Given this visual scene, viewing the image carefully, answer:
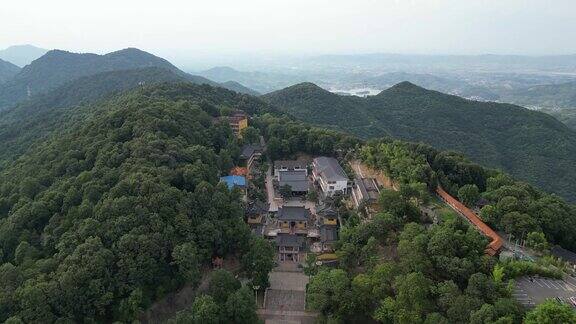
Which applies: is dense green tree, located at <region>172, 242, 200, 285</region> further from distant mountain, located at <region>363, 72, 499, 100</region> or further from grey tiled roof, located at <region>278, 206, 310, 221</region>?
distant mountain, located at <region>363, 72, 499, 100</region>

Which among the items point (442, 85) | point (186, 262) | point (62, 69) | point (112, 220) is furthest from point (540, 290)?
point (442, 85)

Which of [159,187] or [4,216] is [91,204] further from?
[4,216]

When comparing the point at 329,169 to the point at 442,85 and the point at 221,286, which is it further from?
the point at 442,85

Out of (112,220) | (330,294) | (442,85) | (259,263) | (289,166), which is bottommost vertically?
(442,85)

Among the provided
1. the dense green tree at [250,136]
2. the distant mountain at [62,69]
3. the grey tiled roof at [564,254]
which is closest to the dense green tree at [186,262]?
the grey tiled roof at [564,254]

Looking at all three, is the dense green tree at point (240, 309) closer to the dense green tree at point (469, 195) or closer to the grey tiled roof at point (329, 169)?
the grey tiled roof at point (329, 169)

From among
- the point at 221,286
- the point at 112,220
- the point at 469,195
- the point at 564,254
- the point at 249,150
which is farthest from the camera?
the point at 249,150
